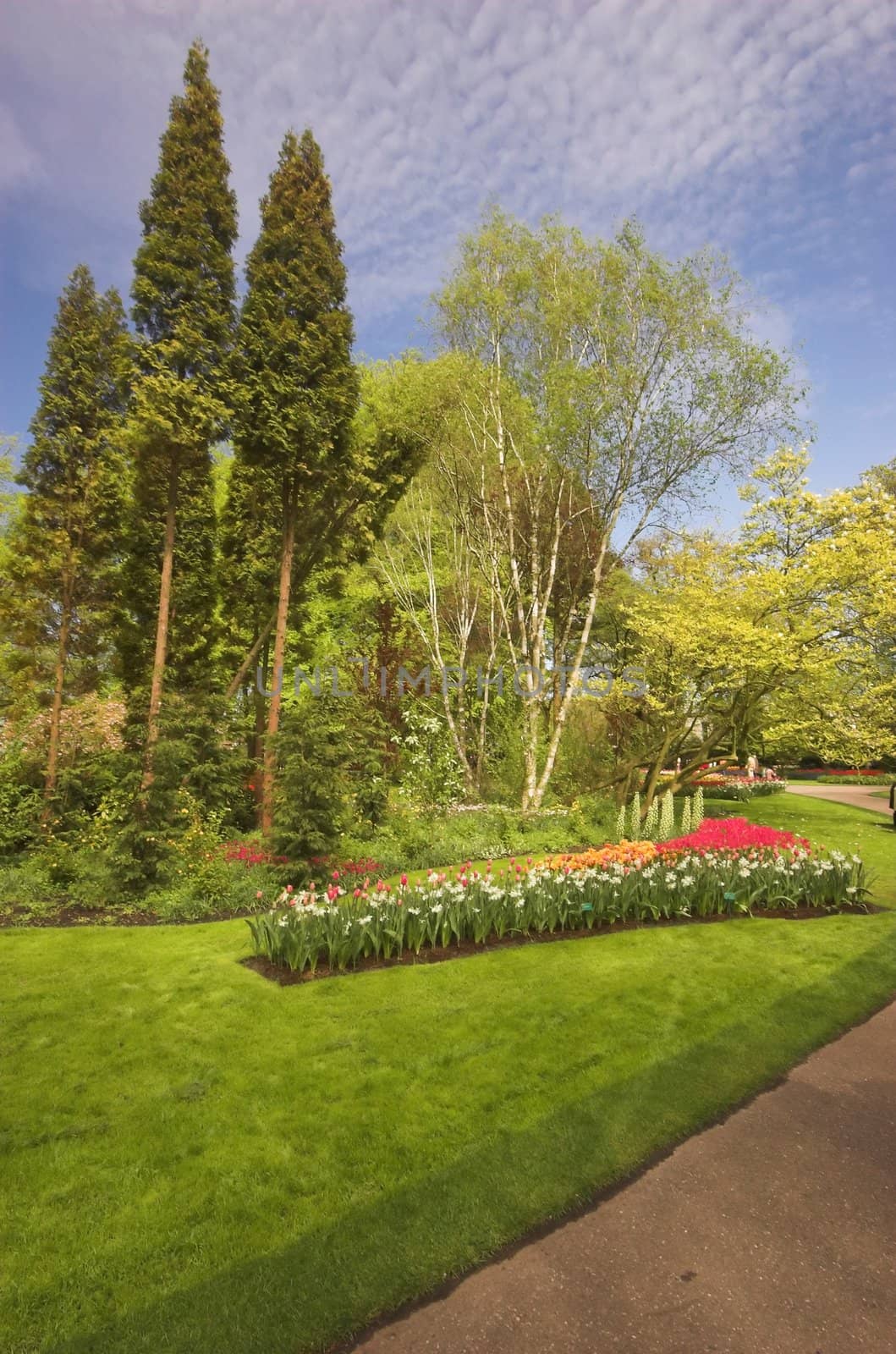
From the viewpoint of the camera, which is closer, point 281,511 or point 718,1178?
point 718,1178

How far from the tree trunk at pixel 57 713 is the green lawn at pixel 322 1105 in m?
3.45

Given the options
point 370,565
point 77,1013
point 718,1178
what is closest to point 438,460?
point 370,565

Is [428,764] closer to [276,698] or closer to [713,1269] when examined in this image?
[276,698]

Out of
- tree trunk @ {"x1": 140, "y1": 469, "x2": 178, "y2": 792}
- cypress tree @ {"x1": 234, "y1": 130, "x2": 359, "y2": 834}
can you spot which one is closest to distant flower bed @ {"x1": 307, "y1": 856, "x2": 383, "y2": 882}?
cypress tree @ {"x1": 234, "y1": 130, "x2": 359, "y2": 834}

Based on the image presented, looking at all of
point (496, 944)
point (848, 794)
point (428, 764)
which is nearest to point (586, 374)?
point (428, 764)

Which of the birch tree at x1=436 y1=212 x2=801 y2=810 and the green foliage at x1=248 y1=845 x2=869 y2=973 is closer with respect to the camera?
the green foliage at x1=248 y1=845 x2=869 y2=973

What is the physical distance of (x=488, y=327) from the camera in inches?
574

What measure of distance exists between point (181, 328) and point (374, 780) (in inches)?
299

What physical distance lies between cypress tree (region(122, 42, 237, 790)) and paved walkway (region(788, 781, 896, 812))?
18.5 meters

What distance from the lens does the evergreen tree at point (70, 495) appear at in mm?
9883

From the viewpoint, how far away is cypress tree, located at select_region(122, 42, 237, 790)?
9531 millimetres

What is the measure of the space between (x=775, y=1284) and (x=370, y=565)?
62.3ft

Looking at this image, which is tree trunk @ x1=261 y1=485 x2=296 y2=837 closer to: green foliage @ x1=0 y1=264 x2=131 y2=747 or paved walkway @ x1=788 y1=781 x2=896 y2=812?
green foliage @ x1=0 y1=264 x2=131 y2=747

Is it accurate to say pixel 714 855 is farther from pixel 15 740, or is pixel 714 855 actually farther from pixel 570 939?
pixel 15 740
